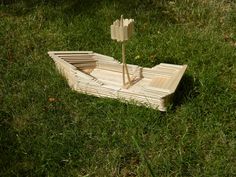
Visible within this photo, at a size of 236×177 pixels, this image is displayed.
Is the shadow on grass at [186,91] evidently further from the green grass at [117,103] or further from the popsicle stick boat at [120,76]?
the popsicle stick boat at [120,76]

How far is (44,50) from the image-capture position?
18.6 ft

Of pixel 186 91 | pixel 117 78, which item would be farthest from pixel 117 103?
pixel 186 91

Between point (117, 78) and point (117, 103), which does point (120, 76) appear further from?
point (117, 103)

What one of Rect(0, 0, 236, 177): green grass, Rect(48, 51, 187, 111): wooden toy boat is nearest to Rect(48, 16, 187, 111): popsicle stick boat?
Rect(48, 51, 187, 111): wooden toy boat

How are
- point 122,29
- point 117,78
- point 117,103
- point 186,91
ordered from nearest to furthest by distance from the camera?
point 122,29, point 117,103, point 186,91, point 117,78

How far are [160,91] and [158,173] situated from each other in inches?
32.1

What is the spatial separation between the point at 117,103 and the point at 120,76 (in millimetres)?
476

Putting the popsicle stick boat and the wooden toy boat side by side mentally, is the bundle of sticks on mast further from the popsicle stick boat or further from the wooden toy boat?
the wooden toy boat

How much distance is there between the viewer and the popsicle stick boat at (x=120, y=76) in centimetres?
424

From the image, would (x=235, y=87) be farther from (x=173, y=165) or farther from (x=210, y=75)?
(x=173, y=165)

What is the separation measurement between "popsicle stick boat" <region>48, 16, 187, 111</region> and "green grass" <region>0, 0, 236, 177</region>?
0.33 ft

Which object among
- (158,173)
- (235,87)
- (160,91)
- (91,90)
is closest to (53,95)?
(91,90)

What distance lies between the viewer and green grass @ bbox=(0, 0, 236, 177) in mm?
3807

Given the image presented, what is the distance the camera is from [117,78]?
15.7 feet
